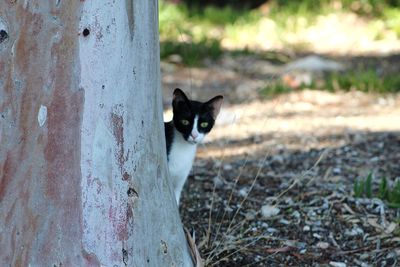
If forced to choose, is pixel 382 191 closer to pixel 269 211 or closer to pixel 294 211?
pixel 294 211

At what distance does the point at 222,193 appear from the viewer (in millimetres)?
4688

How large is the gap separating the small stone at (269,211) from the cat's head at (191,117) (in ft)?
2.08

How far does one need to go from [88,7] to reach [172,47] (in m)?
5.28

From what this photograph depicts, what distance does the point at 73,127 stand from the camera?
107 inches

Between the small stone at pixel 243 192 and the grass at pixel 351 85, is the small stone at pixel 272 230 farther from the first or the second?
the grass at pixel 351 85

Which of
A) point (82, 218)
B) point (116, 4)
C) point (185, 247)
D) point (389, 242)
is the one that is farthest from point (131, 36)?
point (389, 242)

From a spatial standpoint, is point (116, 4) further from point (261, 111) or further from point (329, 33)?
point (329, 33)

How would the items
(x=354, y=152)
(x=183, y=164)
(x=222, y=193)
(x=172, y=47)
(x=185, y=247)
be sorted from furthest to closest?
(x=172, y=47), (x=354, y=152), (x=222, y=193), (x=183, y=164), (x=185, y=247)

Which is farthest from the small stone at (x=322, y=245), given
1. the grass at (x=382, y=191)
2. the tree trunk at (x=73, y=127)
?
the tree trunk at (x=73, y=127)

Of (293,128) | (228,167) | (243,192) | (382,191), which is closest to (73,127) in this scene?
(243,192)

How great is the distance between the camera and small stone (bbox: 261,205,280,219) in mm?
4332

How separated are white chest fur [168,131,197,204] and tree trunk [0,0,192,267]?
1.14 metres

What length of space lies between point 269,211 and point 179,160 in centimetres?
65

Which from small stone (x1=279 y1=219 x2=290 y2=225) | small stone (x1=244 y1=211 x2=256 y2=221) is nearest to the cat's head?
small stone (x1=244 y1=211 x2=256 y2=221)
